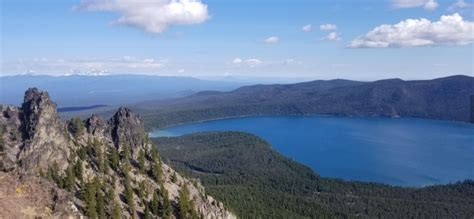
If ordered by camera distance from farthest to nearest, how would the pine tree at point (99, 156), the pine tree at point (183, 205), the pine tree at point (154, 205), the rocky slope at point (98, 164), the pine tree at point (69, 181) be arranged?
the pine tree at point (99, 156) < the pine tree at point (183, 205) < the pine tree at point (154, 205) < the rocky slope at point (98, 164) < the pine tree at point (69, 181)

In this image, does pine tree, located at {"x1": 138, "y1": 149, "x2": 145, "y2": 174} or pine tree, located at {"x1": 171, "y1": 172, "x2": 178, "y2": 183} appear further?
pine tree, located at {"x1": 171, "y1": 172, "x2": 178, "y2": 183}

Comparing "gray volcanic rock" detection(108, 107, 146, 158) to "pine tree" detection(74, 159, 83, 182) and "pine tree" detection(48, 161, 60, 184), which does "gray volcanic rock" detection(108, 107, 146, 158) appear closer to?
"pine tree" detection(74, 159, 83, 182)

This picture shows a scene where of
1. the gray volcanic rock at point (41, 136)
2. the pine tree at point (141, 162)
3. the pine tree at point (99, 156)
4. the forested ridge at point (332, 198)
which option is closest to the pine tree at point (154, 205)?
the pine tree at point (99, 156)

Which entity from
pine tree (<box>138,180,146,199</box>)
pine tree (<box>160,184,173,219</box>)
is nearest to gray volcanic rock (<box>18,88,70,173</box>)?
pine tree (<box>138,180,146,199</box>)

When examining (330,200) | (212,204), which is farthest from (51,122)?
(330,200)

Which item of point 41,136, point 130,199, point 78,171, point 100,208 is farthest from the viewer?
point 41,136

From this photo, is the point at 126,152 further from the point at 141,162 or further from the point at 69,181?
the point at 69,181

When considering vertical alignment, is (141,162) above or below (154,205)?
above

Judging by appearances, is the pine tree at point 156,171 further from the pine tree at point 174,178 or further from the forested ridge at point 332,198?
the forested ridge at point 332,198

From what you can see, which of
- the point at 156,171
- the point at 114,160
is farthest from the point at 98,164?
the point at 156,171
